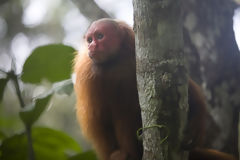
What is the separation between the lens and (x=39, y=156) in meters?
2.30

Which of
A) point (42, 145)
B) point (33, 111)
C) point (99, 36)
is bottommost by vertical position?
point (42, 145)

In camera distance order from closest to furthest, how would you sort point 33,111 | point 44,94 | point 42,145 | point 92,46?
point 33,111, point 44,94, point 42,145, point 92,46

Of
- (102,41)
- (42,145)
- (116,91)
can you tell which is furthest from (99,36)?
(42,145)

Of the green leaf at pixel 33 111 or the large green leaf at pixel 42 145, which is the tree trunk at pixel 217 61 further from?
the green leaf at pixel 33 111

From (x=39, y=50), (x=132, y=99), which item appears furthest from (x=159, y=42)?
(x=132, y=99)

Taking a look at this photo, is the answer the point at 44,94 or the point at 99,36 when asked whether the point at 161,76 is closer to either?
the point at 44,94

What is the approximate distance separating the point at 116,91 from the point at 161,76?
1.10m

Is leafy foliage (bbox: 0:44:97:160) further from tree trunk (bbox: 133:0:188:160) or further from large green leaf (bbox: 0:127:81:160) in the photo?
tree trunk (bbox: 133:0:188:160)

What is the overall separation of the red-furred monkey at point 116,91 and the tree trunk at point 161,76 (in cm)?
93

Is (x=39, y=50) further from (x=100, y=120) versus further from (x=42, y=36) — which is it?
(x=42, y=36)

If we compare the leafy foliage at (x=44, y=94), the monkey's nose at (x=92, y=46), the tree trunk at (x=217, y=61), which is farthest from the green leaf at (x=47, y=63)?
the tree trunk at (x=217, y=61)

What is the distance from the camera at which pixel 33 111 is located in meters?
1.74

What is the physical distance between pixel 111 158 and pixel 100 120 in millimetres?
367

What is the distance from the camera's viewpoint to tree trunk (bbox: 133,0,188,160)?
5.84 feet
